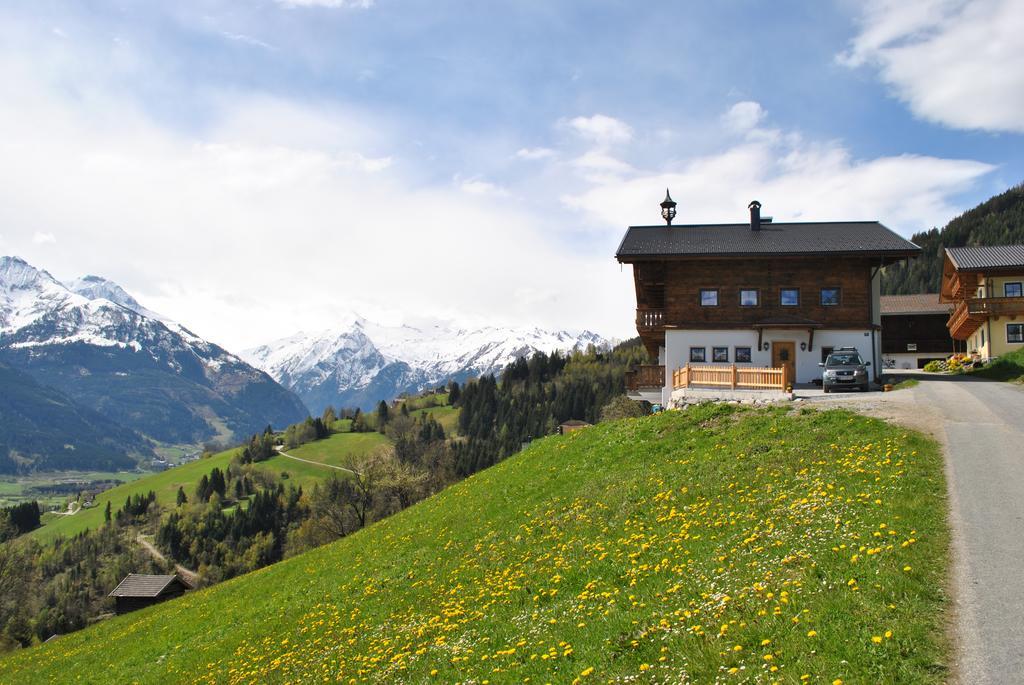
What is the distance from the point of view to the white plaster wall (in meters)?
46.6

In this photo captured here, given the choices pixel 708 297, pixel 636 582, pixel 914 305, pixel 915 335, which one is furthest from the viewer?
pixel 914 305

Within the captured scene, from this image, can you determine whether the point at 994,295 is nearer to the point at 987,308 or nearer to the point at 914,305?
the point at 987,308

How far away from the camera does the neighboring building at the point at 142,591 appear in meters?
66.9

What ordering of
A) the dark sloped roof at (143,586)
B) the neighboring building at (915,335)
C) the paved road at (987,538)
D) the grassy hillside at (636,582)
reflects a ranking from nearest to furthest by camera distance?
the paved road at (987,538) < the grassy hillside at (636,582) < the dark sloped roof at (143,586) < the neighboring building at (915,335)

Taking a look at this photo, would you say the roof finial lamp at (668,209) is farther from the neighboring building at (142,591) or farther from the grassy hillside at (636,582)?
A: the neighboring building at (142,591)

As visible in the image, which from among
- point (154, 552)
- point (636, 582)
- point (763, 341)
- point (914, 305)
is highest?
point (914, 305)

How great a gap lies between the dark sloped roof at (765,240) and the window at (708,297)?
260cm

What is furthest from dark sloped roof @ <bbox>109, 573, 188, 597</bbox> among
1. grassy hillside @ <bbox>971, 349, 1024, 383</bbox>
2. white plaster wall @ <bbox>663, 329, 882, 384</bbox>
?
grassy hillside @ <bbox>971, 349, 1024, 383</bbox>

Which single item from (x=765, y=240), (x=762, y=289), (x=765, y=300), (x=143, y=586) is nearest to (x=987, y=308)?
(x=765, y=240)

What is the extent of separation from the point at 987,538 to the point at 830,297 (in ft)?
120

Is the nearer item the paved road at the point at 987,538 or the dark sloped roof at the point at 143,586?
the paved road at the point at 987,538

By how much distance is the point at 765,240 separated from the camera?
4962 cm

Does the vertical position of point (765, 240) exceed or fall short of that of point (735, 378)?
it exceeds it

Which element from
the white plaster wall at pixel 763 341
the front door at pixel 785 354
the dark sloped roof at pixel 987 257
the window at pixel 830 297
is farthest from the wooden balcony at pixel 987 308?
the front door at pixel 785 354
